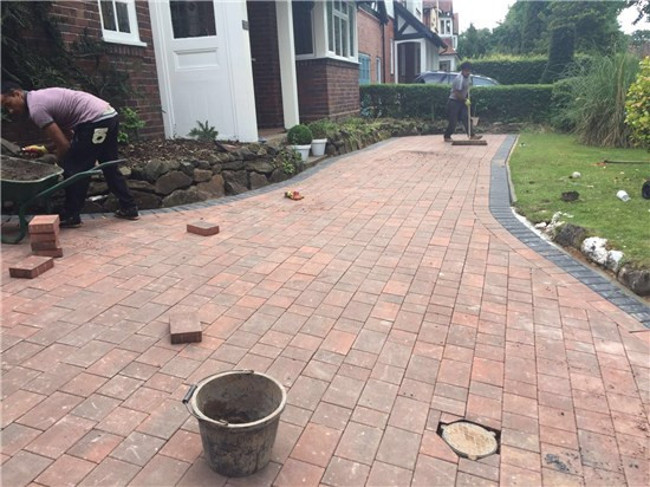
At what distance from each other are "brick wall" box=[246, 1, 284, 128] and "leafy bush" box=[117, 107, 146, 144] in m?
4.87

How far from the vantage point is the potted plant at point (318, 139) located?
33.5ft

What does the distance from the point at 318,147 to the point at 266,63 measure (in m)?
2.66

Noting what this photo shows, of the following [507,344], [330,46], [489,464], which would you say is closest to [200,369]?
[489,464]

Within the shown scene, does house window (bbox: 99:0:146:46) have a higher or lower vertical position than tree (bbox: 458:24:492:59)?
lower

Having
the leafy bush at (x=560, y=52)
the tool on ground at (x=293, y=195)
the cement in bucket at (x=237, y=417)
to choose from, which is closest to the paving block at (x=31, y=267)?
the cement in bucket at (x=237, y=417)

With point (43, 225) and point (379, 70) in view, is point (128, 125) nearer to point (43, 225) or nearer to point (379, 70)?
point (43, 225)

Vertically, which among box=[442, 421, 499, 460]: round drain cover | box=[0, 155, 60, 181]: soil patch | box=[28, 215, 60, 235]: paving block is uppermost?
box=[0, 155, 60, 181]: soil patch

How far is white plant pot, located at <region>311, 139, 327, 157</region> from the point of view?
33.4 feet

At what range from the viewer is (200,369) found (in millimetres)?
2986

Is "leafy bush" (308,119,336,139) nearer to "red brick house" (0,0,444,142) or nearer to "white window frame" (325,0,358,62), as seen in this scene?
"red brick house" (0,0,444,142)

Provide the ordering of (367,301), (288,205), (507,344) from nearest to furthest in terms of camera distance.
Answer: (507,344), (367,301), (288,205)

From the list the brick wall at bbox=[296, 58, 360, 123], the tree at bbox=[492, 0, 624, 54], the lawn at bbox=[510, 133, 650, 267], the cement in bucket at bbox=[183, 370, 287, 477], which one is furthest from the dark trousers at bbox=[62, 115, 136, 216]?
the tree at bbox=[492, 0, 624, 54]

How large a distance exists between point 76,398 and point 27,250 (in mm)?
A: 2648

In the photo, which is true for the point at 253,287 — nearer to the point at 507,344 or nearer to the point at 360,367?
the point at 360,367
